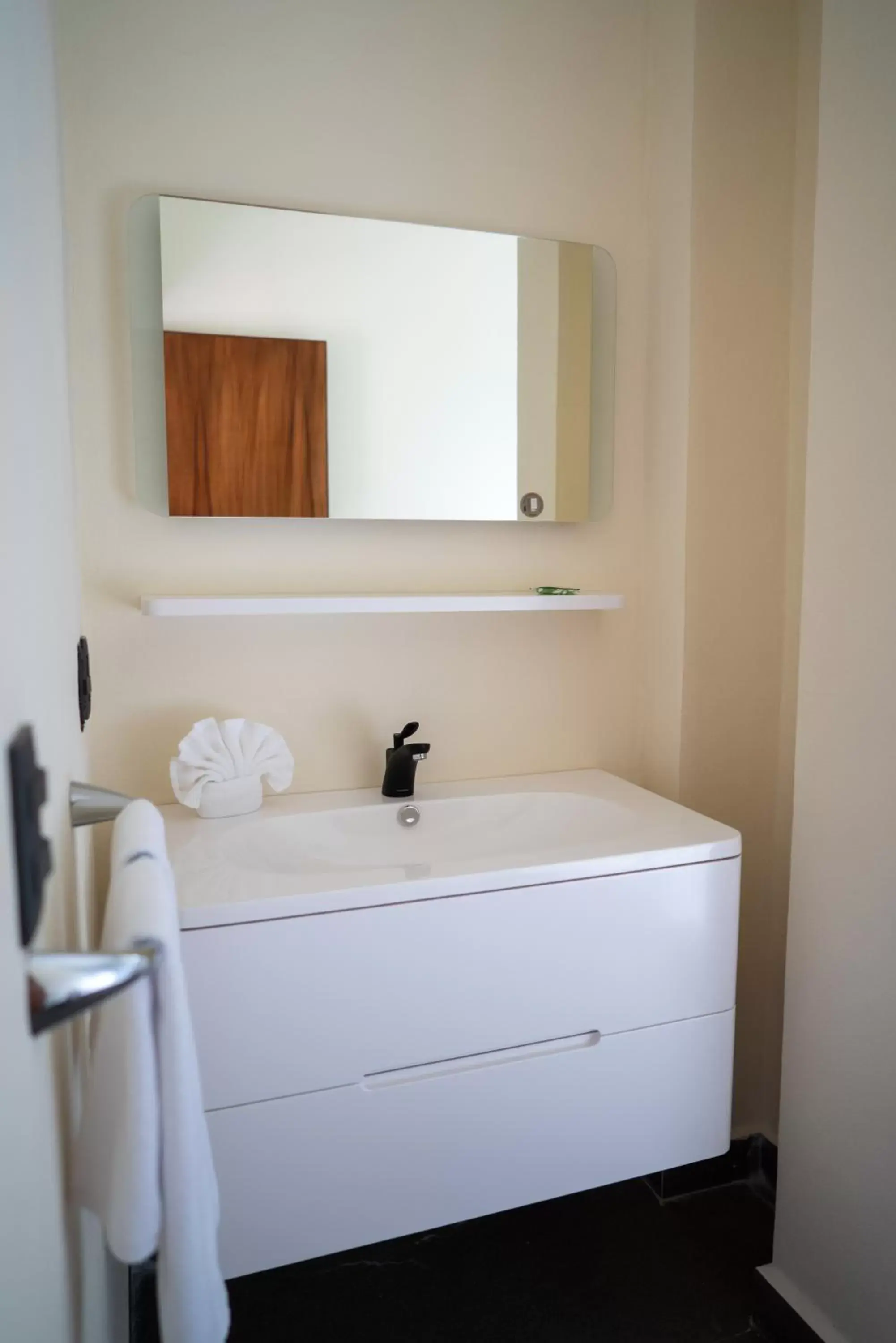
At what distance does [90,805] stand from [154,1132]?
1.01ft

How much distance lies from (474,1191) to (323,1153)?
0.25m

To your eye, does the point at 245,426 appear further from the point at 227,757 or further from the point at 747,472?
the point at 747,472

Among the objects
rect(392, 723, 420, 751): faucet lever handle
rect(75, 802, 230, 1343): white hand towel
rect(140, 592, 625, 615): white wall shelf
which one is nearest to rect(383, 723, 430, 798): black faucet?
rect(392, 723, 420, 751): faucet lever handle

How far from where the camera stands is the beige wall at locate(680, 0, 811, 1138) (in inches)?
68.8

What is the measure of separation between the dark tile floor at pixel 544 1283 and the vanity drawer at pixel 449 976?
585 millimetres

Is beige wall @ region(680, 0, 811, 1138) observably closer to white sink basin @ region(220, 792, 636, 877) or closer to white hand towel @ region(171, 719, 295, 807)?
white sink basin @ region(220, 792, 636, 877)

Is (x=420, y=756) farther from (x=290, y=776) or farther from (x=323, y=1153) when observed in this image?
(x=323, y=1153)

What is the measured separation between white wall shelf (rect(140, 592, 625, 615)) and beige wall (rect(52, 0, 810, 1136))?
8cm

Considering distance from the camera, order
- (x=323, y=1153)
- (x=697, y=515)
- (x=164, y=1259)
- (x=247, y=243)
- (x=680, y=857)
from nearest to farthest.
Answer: (x=164, y=1259) → (x=323, y=1153) → (x=680, y=857) → (x=247, y=243) → (x=697, y=515)

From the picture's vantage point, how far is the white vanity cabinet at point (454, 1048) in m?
1.22

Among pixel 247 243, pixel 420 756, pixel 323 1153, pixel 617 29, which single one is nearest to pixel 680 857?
pixel 420 756

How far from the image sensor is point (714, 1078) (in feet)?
4.93

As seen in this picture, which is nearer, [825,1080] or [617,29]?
[825,1080]

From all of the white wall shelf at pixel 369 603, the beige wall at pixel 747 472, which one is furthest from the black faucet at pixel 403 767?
the beige wall at pixel 747 472
